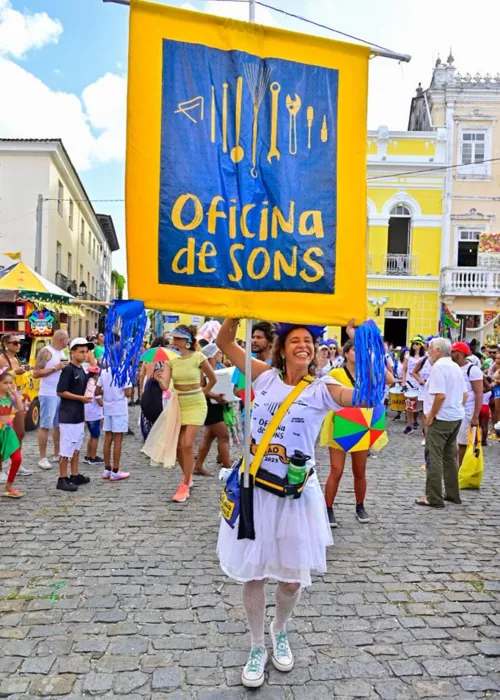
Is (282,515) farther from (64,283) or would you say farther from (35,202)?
(64,283)

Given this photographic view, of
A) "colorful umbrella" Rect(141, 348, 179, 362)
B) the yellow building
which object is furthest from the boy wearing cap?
the yellow building

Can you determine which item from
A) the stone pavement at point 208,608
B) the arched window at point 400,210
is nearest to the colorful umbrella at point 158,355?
the stone pavement at point 208,608

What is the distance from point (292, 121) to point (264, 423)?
1.59 m

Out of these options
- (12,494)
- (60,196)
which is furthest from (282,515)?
(60,196)

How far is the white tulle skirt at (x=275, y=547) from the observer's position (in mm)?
2738

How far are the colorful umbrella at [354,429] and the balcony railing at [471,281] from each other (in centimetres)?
1966

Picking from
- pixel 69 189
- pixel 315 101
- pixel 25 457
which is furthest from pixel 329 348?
pixel 69 189

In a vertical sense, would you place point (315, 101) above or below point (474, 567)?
above

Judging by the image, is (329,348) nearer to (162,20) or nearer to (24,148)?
(162,20)

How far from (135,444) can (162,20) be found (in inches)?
291

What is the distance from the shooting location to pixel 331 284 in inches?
114

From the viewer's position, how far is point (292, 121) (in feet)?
9.33

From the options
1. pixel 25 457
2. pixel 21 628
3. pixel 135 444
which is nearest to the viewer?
pixel 21 628

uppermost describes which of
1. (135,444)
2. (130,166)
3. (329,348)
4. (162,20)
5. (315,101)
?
(162,20)
